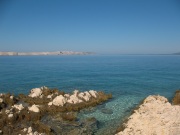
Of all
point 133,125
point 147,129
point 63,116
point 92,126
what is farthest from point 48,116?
point 147,129

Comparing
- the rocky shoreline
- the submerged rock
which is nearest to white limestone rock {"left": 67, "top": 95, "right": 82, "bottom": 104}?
the submerged rock

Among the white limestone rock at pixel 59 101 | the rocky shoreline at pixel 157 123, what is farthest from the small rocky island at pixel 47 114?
the rocky shoreline at pixel 157 123

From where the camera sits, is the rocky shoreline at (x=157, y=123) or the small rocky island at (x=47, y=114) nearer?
the rocky shoreline at (x=157, y=123)

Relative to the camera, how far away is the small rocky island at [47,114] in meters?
19.4

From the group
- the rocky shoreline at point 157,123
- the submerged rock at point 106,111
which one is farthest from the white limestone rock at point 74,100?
the rocky shoreline at point 157,123

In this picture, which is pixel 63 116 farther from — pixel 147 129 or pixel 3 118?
pixel 147 129

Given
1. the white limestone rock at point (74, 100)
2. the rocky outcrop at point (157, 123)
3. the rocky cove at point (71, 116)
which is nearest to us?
the rocky outcrop at point (157, 123)

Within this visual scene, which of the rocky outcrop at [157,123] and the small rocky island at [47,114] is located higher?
the rocky outcrop at [157,123]

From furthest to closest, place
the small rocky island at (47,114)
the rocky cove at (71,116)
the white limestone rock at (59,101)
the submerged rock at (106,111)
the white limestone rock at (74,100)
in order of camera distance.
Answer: the white limestone rock at (74,100) < the white limestone rock at (59,101) < the submerged rock at (106,111) < the small rocky island at (47,114) < the rocky cove at (71,116)

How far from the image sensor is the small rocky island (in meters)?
19.4

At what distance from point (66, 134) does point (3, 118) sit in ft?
24.7

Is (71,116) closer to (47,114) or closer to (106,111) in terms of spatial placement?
(47,114)

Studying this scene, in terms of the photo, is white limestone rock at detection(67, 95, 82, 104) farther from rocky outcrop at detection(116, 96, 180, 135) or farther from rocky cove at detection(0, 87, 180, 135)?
rocky outcrop at detection(116, 96, 180, 135)

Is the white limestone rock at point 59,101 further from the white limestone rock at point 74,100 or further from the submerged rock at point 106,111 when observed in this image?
the submerged rock at point 106,111
